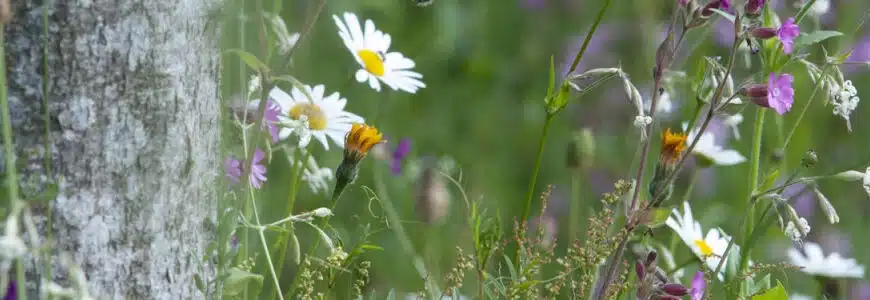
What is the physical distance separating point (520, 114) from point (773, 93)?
1.77m

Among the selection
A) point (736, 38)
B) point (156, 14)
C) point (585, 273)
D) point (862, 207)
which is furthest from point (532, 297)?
point (862, 207)

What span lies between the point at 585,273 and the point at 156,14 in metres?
0.53

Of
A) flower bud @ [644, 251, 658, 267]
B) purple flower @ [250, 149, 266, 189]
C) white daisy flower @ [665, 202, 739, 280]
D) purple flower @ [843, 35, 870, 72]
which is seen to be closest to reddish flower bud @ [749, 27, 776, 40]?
flower bud @ [644, 251, 658, 267]

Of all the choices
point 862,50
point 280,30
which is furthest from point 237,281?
point 862,50

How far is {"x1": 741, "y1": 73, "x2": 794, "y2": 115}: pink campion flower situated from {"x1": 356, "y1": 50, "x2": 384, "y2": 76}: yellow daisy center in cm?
48

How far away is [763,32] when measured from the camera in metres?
1.24

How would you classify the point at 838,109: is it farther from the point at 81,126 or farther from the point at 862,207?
the point at 862,207

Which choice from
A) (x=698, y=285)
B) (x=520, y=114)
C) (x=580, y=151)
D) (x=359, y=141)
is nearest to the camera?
(x=359, y=141)

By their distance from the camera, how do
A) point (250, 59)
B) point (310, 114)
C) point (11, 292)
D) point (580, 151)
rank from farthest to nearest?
point (580, 151) → point (310, 114) → point (250, 59) → point (11, 292)

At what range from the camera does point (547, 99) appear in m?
1.37

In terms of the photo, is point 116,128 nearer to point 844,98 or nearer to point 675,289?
point 675,289

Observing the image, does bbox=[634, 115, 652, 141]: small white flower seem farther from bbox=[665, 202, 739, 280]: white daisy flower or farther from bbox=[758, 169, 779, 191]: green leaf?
bbox=[665, 202, 739, 280]: white daisy flower

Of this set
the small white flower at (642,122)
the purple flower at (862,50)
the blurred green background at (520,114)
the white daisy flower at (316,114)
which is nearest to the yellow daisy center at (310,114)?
the white daisy flower at (316,114)

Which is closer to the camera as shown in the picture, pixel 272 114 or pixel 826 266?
pixel 272 114
